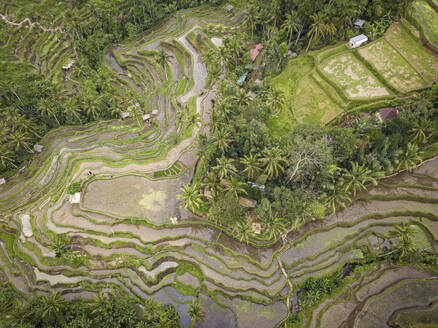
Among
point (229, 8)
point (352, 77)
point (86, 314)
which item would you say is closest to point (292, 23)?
point (352, 77)

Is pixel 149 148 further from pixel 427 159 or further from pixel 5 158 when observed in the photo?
pixel 427 159

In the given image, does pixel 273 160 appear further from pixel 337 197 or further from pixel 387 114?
pixel 387 114

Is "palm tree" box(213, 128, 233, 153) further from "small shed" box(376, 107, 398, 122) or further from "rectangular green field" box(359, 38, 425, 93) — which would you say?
"rectangular green field" box(359, 38, 425, 93)

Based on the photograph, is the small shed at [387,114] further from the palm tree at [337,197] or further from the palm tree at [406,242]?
the palm tree at [406,242]

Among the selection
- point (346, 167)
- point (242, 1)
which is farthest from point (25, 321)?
point (242, 1)

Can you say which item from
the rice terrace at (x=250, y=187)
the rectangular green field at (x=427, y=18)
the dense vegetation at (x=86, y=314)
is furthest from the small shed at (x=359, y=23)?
the dense vegetation at (x=86, y=314)

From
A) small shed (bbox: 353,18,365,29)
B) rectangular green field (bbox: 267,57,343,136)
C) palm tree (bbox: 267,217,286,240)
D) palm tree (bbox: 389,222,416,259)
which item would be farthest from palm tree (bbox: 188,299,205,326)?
small shed (bbox: 353,18,365,29)

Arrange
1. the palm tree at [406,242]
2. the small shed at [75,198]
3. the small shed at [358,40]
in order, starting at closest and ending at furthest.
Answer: the palm tree at [406,242] → the small shed at [75,198] → the small shed at [358,40]
